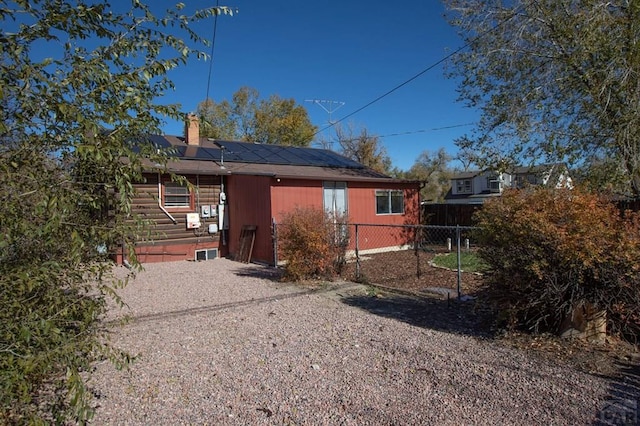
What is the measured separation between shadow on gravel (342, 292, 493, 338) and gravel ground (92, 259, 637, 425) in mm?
178

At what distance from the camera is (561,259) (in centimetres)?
417

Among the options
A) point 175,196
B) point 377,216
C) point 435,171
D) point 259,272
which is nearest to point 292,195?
point 259,272

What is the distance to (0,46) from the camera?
198cm

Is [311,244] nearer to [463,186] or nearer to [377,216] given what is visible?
[377,216]

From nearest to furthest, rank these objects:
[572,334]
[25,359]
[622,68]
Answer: [25,359] → [572,334] → [622,68]

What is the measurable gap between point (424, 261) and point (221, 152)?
8.08m

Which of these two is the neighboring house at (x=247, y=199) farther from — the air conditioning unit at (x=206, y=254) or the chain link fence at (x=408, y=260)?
the chain link fence at (x=408, y=260)

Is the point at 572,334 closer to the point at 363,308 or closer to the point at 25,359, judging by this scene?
the point at 363,308

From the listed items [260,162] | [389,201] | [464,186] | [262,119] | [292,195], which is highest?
[262,119]

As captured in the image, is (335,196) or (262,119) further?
(262,119)

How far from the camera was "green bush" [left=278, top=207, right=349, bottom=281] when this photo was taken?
8.19m

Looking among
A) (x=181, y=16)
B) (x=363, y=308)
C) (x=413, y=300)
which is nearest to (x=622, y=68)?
(x=413, y=300)

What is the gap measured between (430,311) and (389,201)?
8938 mm

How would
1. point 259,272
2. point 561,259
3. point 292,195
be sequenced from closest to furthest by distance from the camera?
point 561,259, point 259,272, point 292,195
